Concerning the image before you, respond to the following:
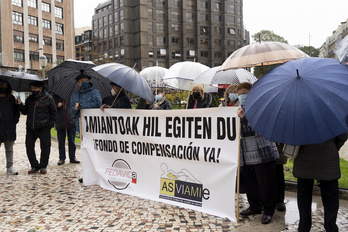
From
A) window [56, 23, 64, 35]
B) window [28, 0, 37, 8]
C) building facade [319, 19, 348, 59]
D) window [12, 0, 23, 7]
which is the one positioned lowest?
window [56, 23, 64, 35]

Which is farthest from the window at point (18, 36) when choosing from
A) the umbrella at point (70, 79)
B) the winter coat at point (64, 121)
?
the umbrella at point (70, 79)

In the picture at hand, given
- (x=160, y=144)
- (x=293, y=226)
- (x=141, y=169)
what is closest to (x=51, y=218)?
(x=141, y=169)

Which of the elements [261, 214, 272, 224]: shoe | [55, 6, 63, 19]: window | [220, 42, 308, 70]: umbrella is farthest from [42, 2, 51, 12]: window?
[261, 214, 272, 224]: shoe

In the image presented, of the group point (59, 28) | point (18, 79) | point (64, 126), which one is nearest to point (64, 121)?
point (64, 126)

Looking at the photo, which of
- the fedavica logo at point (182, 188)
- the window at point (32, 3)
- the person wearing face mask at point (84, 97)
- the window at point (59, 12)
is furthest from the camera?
the window at point (59, 12)

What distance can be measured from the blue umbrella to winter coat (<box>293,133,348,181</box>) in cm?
52

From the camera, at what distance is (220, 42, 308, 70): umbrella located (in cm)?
449

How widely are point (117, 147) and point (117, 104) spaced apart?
86cm

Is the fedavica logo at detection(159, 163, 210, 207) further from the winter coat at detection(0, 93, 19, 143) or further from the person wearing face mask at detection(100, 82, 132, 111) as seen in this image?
the winter coat at detection(0, 93, 19, 143)

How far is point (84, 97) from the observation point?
252 inches

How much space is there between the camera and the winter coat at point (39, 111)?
23.8ft

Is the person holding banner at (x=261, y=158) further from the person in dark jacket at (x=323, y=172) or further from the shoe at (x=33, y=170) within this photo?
the shoe at (x=33, y=170)

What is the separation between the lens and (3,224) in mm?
4391

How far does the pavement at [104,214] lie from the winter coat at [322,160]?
1053mm
